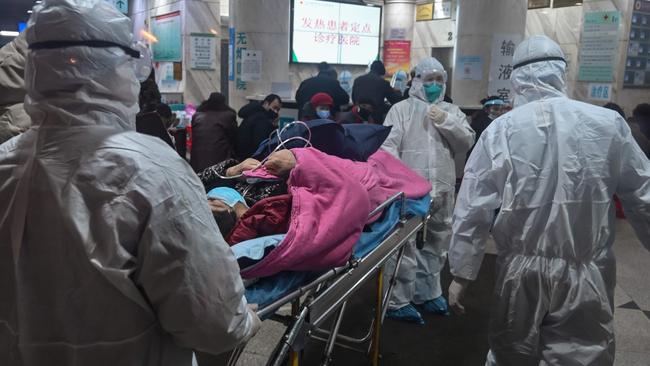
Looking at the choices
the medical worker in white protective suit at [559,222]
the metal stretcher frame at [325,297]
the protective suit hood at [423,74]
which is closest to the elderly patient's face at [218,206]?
the metal stretcher frame at [325,297]

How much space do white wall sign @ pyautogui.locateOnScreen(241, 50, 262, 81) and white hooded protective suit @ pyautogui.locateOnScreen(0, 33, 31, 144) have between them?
4.08 meters

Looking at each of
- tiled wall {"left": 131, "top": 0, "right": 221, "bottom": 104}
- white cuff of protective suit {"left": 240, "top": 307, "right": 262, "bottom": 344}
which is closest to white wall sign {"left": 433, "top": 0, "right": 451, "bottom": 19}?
tiled wall {"left": 131, "top": 0, "right": 221, "bottom": 104}

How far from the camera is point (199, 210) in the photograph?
46.0 inches

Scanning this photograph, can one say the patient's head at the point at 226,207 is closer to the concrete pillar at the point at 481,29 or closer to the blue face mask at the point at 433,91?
the blue face mask at the point at 433,91

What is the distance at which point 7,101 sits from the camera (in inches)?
96.1

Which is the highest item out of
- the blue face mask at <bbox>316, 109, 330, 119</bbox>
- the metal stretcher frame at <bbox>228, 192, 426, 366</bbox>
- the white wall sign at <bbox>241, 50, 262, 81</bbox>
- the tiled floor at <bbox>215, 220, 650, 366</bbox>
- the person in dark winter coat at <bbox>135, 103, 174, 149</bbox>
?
the white wall sign at <bbox>241, 50, 262, 81</bbox>

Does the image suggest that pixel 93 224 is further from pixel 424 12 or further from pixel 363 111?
pixel 424 12

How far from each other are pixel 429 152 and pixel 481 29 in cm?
312

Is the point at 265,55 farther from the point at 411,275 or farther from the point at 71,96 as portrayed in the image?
the point at 71,96

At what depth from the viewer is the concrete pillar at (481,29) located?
5844 mm

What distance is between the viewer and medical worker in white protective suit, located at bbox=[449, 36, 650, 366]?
1.95 meters

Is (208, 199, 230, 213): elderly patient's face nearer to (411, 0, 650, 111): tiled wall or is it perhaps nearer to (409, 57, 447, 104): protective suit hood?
(409, 57, 447, 104): protective suit hood

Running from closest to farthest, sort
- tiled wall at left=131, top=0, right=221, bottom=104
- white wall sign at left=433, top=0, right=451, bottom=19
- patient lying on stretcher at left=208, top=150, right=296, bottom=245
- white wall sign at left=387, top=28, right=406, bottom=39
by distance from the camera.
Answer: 1. patient lying on stretcher at left=208, top=150, right=296, bottom=245
2. tiled wall at left=131, top=0, right=221, bottom=104
3. white wall sign at left=433, top=0, right=451, bottom=19
4. white wall sign at left=387, top=28, right=406, bottom=39

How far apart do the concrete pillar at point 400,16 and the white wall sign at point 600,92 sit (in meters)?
4.39
